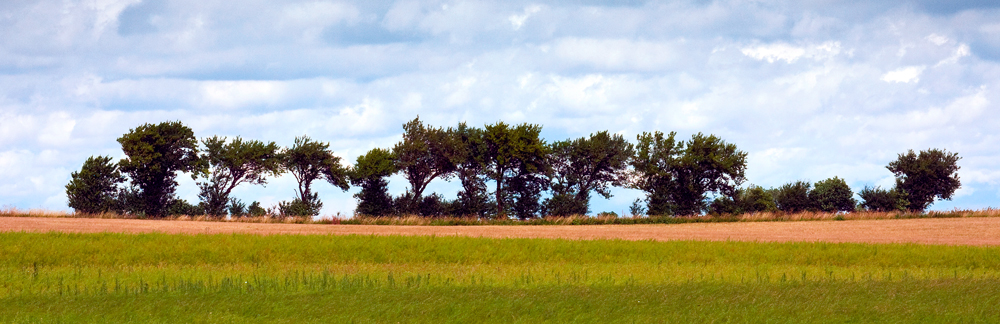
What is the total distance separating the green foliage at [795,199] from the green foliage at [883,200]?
4789mm

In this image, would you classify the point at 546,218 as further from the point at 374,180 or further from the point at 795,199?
the point at 795,199

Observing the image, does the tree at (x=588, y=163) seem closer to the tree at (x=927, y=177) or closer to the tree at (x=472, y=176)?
the tree at (x=472, y=176)

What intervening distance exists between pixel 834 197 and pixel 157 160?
195 feet

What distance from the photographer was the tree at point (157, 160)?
59.2 m

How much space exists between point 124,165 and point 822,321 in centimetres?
5824

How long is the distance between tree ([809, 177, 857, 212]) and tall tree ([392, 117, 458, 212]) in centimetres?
3502

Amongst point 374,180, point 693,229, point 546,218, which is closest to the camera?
point 693,229

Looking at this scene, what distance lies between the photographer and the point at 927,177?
7019 cm

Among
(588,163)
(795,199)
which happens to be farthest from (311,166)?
(795,199)

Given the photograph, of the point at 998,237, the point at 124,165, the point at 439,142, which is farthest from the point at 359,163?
the point at 998,237

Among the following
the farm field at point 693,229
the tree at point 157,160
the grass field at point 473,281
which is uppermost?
the tree at point 157,160

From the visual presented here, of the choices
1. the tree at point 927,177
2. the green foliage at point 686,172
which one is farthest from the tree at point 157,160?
the tree at point 927,177

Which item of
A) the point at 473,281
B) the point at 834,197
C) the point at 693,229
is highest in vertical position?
the point at 834,197

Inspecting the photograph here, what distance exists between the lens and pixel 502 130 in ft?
204
